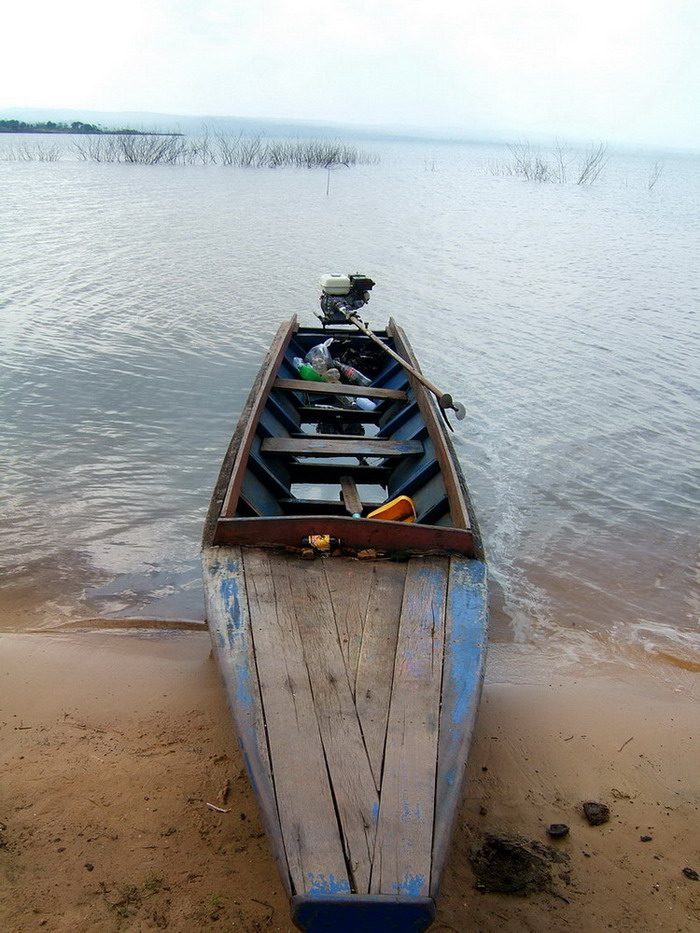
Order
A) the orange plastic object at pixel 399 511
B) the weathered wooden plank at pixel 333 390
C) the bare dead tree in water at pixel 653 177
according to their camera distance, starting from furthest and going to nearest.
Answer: the bare dead tree in water at pixel 653 177 → the weathered wooden plank at pixel 333 390 → the orange plastic object at pixel 399 511

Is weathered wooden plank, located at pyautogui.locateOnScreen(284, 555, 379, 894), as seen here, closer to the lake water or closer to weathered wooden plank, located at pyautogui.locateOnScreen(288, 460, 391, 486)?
the lake water

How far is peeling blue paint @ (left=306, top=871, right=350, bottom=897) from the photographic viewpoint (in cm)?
201

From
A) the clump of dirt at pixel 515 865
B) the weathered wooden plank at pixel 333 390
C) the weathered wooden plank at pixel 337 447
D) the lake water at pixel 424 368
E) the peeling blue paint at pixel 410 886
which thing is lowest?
the lake water at pixel 424 368

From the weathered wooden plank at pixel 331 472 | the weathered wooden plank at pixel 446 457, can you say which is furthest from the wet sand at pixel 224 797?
the weathered wooden plank at pixel 331 472

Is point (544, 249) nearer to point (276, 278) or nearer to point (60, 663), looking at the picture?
point (276, 278)

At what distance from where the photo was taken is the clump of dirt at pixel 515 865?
2.69m

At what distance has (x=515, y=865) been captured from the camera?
109 inches

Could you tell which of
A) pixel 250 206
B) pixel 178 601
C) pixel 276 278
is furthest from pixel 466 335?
pixel 250 206

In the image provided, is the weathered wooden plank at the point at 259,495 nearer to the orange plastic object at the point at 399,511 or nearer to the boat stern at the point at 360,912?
the orange plastic object at the point at 399,511

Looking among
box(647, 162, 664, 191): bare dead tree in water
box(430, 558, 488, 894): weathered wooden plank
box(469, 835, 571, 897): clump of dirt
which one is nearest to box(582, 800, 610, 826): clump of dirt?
box(469, 835, 571, 897): clump of dirt

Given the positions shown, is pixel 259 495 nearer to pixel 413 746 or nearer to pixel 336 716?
pixel 336 716

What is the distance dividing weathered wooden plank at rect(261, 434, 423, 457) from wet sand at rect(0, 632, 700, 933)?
163 centimetres

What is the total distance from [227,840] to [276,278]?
1261 cm

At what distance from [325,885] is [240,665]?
1025 millimetres
